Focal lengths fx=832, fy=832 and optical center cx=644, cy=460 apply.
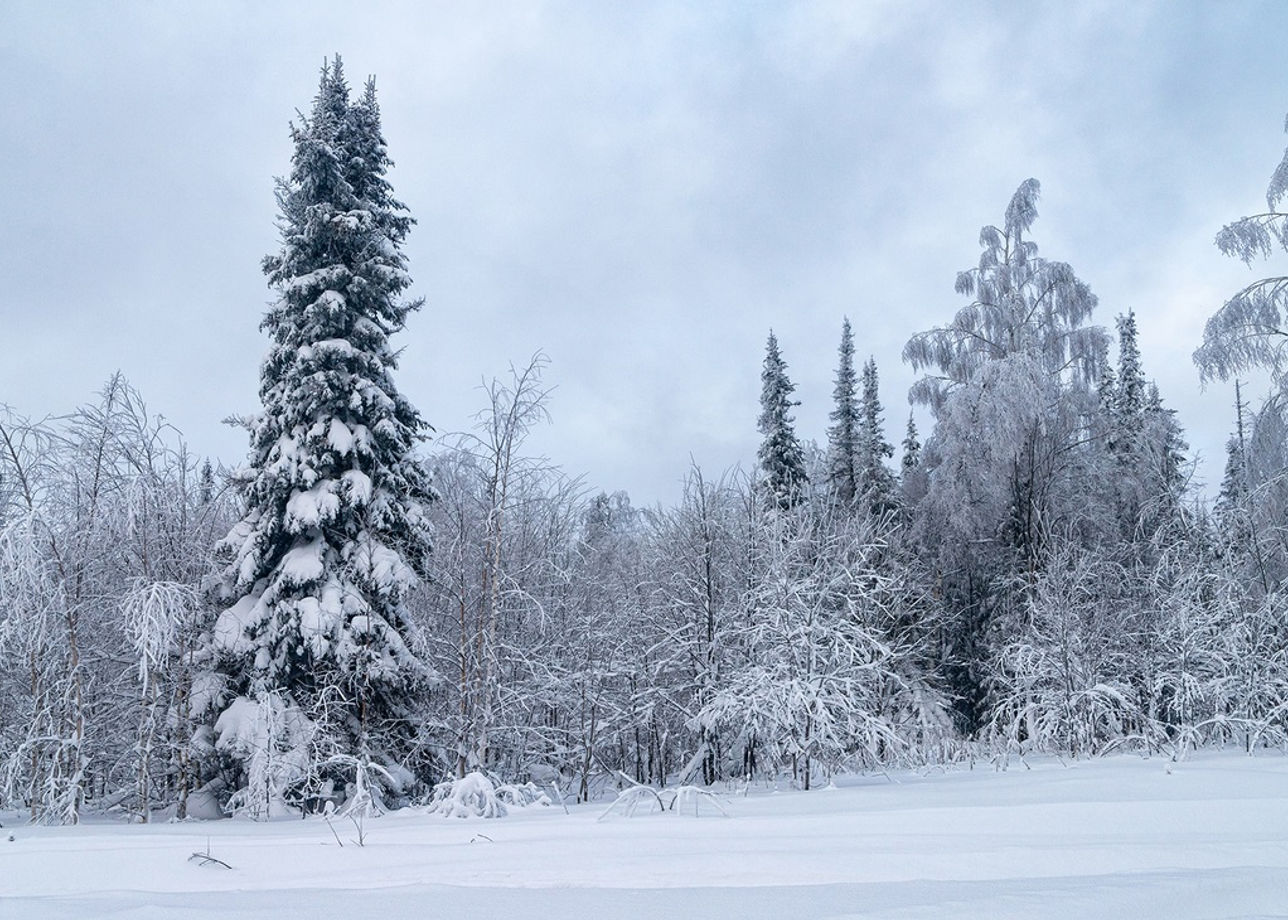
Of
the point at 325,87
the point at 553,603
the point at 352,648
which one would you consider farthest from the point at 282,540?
the point at 325,87

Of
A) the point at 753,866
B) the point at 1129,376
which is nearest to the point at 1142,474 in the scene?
the point at 1129,376

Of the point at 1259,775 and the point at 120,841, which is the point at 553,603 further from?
the point at 1259,775

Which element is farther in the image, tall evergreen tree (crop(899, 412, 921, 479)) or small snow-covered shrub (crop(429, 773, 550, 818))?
tall evergreen tree (crop(899, 412, 921, 479))

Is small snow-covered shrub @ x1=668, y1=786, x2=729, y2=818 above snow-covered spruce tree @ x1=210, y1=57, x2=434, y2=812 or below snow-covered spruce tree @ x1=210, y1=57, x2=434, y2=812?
below

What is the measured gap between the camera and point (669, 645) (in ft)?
58.1

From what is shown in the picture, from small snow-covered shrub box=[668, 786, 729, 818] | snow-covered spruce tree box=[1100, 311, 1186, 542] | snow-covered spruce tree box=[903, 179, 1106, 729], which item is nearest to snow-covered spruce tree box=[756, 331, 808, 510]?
snow-covered spruce tree box=[903, 179, 1106, 729]

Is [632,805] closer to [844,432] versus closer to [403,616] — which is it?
[403,616]

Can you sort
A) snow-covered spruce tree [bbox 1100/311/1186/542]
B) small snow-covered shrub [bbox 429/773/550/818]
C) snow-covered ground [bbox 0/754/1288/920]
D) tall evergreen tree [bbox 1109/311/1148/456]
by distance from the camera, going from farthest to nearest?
tall evergreen tree [bbox 1109/311/1148/456]
snow-covered spruce tree [bbox 1100/311/1186/542]
small snow-covered shrub [bbox 429/773/550/818]
snow-covered ground [bbox 0/754/1288/920]

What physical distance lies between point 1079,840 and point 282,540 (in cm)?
1247

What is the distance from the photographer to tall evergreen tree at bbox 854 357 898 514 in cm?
2738

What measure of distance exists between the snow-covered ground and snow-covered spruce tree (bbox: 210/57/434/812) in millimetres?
5023

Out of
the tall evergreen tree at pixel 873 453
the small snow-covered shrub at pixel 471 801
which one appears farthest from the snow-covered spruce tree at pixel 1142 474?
the small snow-covered shrub at pixel 471 801

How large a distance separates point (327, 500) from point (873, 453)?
69.3 ft

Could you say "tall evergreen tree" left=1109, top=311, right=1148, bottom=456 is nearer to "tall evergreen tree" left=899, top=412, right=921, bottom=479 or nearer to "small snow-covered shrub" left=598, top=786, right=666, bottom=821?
"tall evergreen tree" left=899, top=412, right=921, bottom=479
